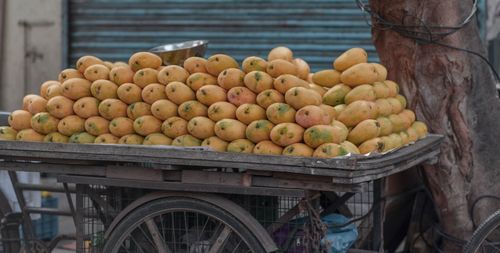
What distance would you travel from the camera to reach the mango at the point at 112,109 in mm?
4211

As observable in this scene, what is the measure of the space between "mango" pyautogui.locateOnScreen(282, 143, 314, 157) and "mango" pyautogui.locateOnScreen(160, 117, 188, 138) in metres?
0.58

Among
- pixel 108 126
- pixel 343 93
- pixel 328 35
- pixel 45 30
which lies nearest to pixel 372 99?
pixel 343 93

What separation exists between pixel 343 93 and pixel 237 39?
4339 millimetres

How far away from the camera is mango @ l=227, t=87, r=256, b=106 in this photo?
406 centimetres

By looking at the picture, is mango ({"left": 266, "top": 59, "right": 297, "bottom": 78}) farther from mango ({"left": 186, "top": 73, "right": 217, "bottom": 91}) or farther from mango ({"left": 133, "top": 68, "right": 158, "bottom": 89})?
mango ({"left": 133, "top": 68, "right": 158, "bottom": 89})

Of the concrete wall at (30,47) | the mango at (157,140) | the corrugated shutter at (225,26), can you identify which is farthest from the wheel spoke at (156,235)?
the concrete wall at (30,47)

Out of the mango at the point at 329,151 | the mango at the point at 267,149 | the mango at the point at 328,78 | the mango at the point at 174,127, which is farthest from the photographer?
the mango at the point at 328,78

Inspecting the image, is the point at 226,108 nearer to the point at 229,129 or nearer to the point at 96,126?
the point at 229,129

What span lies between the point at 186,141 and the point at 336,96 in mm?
832

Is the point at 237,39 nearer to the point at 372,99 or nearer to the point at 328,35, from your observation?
the point at 328,35

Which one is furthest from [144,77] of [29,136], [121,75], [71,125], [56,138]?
[29,136]

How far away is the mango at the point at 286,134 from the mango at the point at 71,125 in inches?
42.7

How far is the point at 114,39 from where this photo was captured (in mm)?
8789

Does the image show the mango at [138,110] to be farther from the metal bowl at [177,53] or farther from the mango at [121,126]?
the metal bowl at [177,53]
